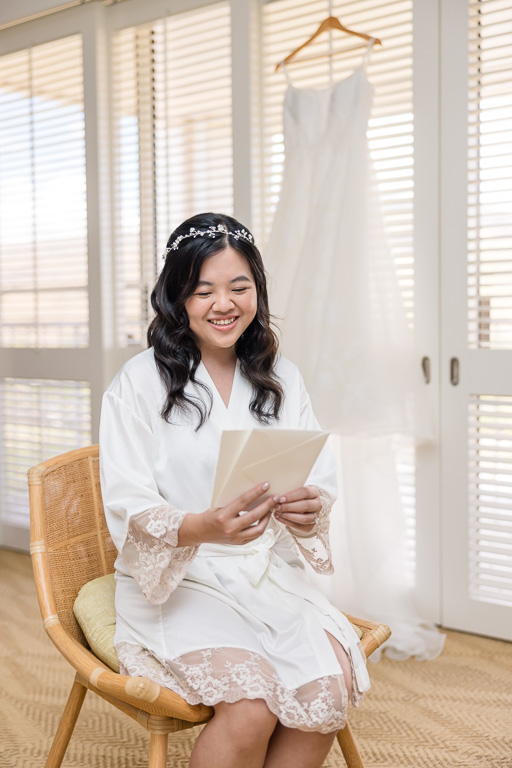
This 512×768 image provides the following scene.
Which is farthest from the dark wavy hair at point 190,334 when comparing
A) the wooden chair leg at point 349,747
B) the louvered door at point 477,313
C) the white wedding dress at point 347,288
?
the louvered door at point 477,313

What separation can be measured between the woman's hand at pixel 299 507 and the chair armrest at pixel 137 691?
360 mm

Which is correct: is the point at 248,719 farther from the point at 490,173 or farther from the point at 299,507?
the point at 490,173

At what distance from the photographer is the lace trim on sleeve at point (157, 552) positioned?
1.39 m

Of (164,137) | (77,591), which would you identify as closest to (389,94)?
(164,137)

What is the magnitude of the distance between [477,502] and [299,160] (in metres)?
1.29

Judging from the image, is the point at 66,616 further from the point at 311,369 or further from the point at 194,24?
the point at 194,24

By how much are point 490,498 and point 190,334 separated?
1.39 meters

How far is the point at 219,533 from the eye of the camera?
1310 mm

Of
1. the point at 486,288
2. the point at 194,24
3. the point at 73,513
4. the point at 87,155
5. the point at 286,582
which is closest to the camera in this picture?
the point at 286,582

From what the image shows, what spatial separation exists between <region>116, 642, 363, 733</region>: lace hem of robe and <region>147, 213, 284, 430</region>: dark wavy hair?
469 mm

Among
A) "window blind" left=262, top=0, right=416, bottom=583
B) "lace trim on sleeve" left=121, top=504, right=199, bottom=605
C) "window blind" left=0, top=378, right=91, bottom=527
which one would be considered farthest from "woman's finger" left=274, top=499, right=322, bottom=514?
"window blind" left=0, top=378, right=91, bottom=527

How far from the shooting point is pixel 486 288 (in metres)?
2.54

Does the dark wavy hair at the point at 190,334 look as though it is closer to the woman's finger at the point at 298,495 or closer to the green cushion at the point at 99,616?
the woman's finger at the point at 298,495

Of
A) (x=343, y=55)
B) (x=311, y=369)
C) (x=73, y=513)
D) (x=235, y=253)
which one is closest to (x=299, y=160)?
(x=343, y=55)
